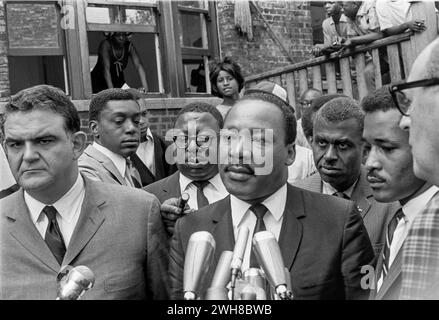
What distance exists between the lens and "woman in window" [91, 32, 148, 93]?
8.23 meters

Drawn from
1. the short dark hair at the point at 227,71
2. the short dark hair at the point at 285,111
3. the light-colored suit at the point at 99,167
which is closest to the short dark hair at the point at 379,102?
the short dark hair at the point at 285,111

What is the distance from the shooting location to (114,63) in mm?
8359

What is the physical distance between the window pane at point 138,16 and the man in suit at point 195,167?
420 centimetres

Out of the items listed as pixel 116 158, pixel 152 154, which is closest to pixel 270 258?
pixel 116 158

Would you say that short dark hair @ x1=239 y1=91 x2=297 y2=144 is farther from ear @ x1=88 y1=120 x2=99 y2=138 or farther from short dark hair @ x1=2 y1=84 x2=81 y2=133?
ear @ x1=88 y1=120 x2=99 y2=138

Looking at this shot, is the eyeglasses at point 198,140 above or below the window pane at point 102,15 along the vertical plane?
below

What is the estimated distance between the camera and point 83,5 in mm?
8016

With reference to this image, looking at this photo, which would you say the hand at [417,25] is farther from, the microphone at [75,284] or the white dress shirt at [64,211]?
the microphone at [75,284]

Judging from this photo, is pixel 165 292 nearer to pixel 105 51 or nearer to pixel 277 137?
pixel 277 137

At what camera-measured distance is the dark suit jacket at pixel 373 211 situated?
10.9 ft

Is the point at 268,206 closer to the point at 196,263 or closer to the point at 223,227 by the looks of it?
the point at 223,227

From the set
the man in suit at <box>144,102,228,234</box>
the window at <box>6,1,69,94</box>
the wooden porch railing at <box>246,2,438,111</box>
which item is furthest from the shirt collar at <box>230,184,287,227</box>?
the window at <box>6,1,69,94</box>
